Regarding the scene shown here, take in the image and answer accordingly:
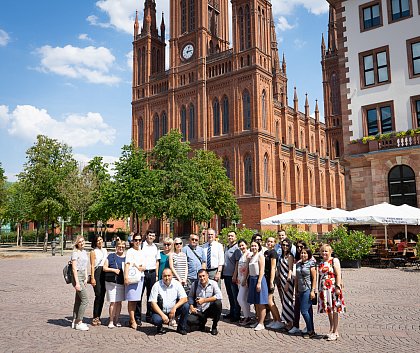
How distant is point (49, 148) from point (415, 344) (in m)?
41.1

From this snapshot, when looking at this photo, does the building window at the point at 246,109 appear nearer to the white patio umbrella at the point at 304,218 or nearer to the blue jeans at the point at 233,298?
the white patio umbrella at the point at 304,218

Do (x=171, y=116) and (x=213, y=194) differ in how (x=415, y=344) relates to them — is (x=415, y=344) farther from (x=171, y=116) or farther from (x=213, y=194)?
(x=171, y=116)

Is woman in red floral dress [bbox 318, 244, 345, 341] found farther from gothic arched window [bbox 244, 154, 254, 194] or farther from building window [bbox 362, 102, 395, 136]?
gothic arched window [bbox 244, 154, 254, 194]

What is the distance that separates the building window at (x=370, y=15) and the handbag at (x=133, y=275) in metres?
21.2

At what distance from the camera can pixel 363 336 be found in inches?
295

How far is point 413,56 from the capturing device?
2261cm

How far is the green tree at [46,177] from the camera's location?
4066cm

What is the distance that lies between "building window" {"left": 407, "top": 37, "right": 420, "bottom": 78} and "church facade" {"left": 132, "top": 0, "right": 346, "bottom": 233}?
26.4 metres

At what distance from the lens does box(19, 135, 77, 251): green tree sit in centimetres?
4066

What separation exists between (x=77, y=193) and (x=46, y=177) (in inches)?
143

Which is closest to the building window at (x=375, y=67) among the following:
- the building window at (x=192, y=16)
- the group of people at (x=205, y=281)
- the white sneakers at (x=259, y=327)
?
the group of people at (x=205, y=281)

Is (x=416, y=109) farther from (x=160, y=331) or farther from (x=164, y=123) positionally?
(x=164, y=123)

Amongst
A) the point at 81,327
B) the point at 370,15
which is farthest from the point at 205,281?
the point at 370,15

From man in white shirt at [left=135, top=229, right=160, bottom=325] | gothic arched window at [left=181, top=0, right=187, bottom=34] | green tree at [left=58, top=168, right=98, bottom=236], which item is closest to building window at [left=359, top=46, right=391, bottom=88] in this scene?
man in white shirt at [left=135, top=229, right=160, bottom=325]
